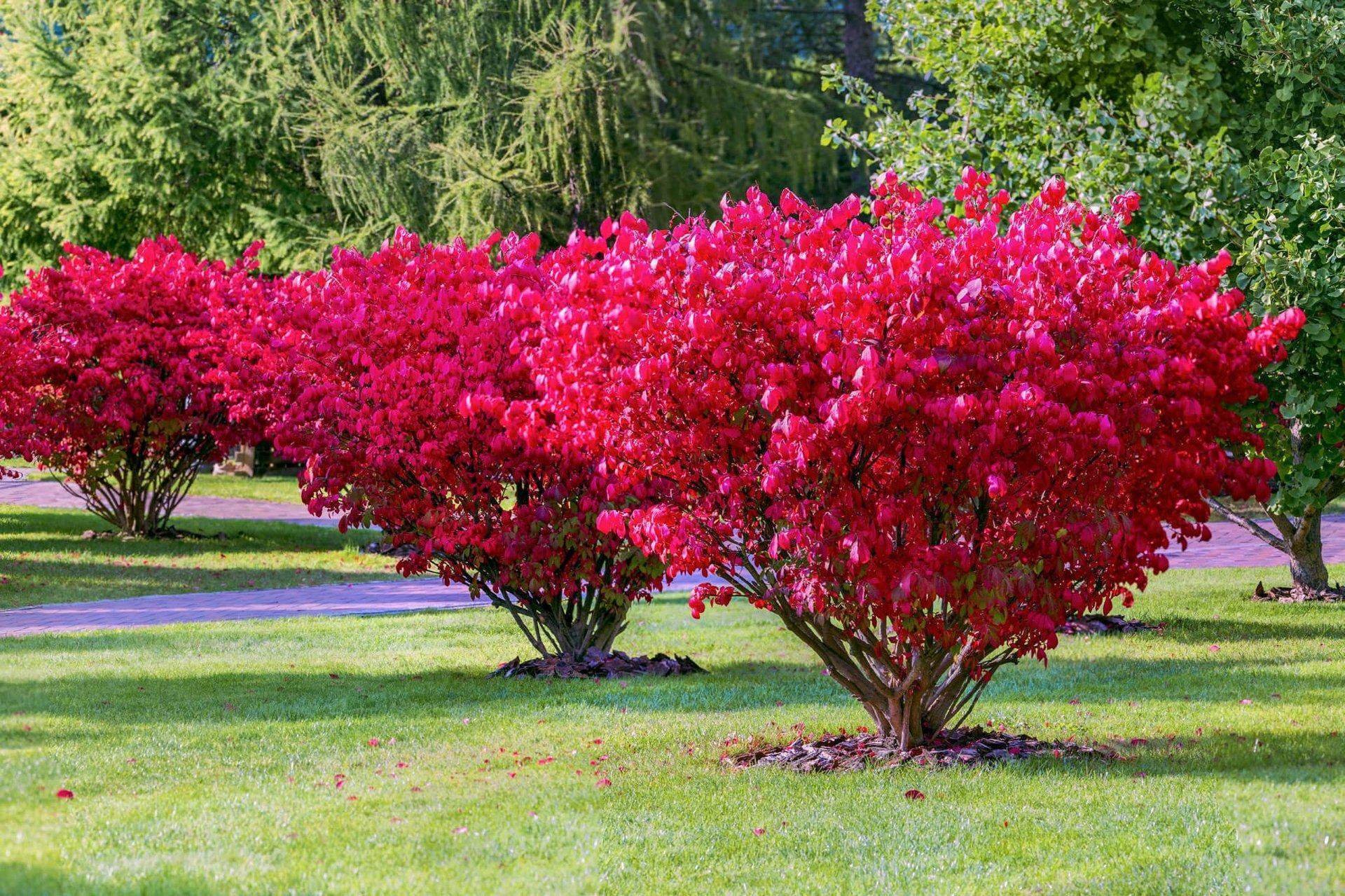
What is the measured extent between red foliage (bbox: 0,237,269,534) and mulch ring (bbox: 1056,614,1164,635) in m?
9.10

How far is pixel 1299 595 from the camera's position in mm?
13297

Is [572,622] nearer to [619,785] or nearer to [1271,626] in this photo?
[619,785]

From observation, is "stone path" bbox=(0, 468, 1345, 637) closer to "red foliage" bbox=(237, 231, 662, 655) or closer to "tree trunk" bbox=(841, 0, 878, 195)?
"red foliage" bbox=(237, 231, 662, 655)

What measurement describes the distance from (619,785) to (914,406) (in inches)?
83.7

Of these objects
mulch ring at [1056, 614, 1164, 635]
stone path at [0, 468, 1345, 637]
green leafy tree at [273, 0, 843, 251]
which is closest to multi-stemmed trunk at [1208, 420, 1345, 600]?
mulch ring at [1056, 614, 1164, 635]

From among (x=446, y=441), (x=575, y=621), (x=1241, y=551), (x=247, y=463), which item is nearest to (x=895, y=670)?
(x=446, y=441)

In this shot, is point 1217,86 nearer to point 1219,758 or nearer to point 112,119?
point 1219,758

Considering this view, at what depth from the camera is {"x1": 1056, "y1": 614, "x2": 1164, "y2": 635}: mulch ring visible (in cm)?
1198

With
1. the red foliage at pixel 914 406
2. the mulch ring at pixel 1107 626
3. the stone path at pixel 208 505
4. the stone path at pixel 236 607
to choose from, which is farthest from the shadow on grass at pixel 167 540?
the red foliage at pixel 914 406

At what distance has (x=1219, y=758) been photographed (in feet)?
23.0

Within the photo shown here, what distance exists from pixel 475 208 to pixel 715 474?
15.5 meters

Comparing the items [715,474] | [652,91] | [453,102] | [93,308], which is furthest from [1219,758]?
[453,102]

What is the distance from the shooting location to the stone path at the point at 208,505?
76.6ft

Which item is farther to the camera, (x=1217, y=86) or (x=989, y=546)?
(x=1217, y=86)
